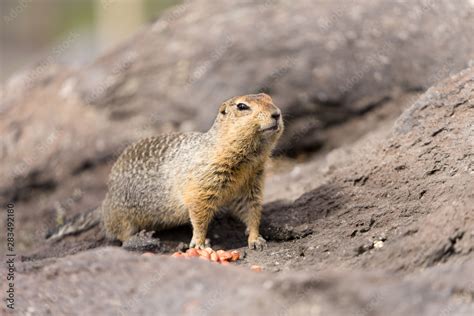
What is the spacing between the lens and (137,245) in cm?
686

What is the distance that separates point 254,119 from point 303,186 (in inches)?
85.4

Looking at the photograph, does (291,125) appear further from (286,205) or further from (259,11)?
(286,205)

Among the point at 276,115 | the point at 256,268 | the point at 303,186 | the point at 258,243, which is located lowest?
the point at 303,186

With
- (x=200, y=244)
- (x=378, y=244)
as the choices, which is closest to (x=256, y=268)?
(x=378, y=244)

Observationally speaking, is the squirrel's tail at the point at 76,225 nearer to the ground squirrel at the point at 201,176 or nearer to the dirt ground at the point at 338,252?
the dirt ground at the point at 338,252

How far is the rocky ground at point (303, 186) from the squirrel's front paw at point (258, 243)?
113mm

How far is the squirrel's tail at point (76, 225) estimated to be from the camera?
8.23m

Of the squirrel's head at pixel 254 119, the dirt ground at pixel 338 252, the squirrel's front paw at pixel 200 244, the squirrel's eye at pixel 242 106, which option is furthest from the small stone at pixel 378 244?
the squirrel's front paw at pixel 200 244

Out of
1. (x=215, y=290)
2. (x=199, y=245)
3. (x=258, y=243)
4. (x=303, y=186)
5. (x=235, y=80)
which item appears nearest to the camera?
(x=215, y=290)

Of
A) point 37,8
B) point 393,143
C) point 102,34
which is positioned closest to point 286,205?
point 393,143

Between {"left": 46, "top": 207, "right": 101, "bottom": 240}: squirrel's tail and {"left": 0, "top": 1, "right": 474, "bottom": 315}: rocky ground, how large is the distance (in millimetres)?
116

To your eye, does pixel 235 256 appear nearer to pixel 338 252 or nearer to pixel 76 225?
pixel 338 252

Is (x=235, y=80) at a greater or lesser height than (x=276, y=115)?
lesser

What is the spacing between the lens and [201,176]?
6633 millimetres
